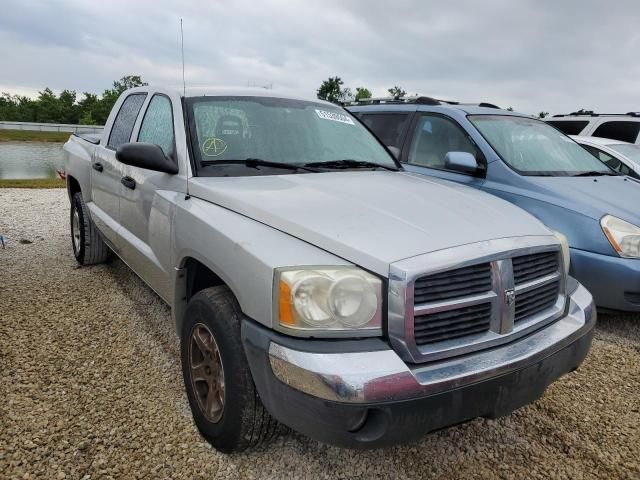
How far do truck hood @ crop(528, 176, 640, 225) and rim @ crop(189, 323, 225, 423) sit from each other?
3.05 m

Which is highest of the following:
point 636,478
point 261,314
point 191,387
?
point 261,314

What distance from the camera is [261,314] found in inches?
73.7

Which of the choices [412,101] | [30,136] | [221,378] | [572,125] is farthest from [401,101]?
[30,136]

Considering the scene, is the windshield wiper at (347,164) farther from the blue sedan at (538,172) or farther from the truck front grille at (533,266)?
the truck front grille at (533,266)

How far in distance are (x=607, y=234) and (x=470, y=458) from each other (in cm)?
225

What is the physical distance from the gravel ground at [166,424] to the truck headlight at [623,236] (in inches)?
27.0

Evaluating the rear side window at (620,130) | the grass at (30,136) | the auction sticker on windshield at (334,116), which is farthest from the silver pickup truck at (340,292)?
the grass at (30,136)

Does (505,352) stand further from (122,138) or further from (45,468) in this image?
(122,138)

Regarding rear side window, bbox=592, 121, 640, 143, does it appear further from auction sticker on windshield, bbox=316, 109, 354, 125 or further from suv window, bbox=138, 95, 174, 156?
suv window, bbox=138, 95, 174, 156

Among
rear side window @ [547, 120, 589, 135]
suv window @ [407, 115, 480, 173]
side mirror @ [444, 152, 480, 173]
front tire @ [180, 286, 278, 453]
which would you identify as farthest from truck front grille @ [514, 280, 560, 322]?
rear side window @ [547, 120, 589, 135]

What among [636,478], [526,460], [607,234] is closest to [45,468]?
[526,460]

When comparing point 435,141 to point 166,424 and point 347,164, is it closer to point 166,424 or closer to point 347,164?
point 347,164

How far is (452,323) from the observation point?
1.90 metres

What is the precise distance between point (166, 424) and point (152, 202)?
126 cm
